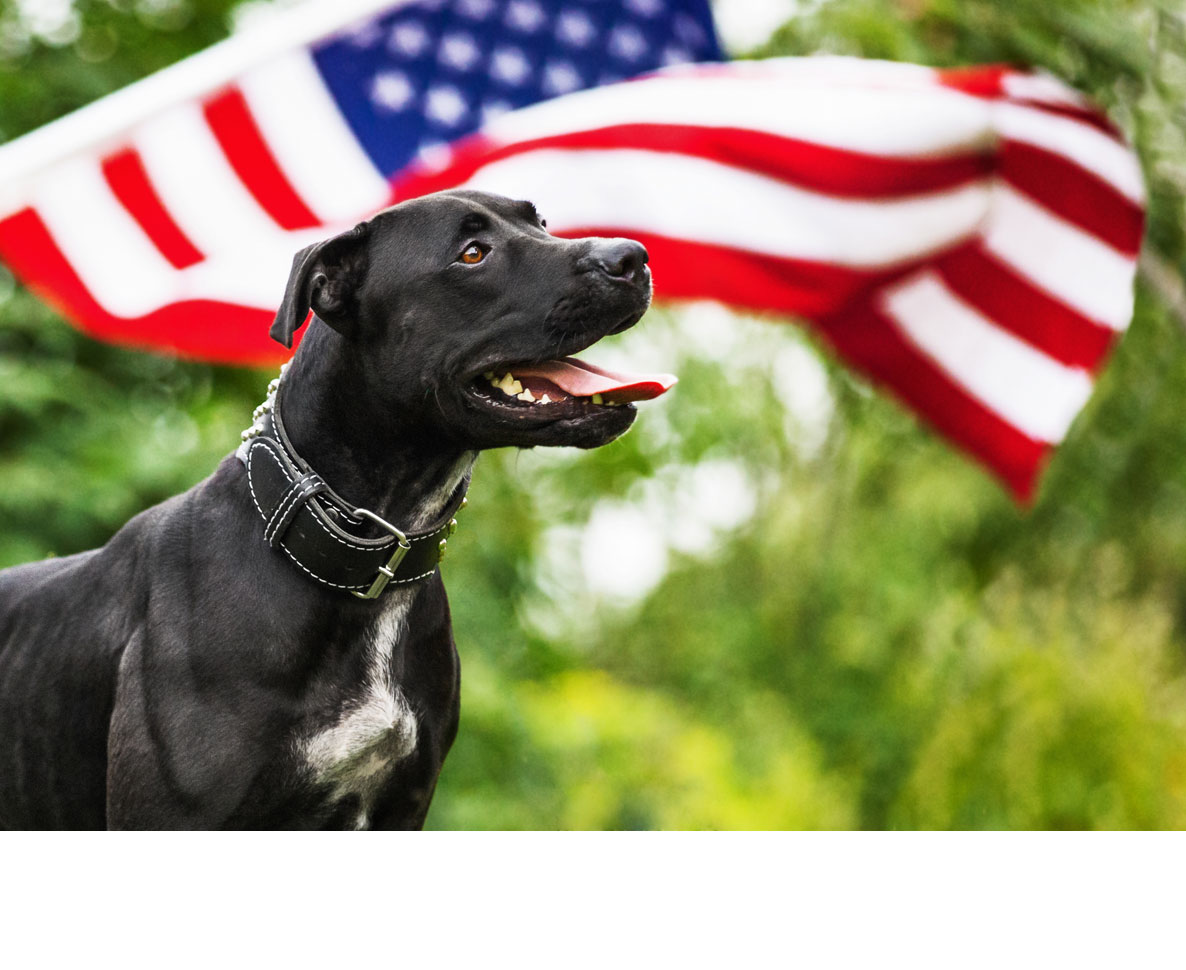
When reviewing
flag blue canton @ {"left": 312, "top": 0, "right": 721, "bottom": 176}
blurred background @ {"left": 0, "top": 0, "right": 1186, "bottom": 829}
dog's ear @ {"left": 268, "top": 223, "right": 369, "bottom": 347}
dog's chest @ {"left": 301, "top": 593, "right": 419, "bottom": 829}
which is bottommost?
blurred background @ {"left": 0, "top": 0, "right": 1186, "bottom": 829}

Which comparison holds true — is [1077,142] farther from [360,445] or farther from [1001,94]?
[360,445]

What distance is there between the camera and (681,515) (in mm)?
4727

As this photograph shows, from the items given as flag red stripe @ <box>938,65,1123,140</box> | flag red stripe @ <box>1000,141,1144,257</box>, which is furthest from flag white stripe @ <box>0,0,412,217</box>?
flag red stripe @ <box>1000,141,1144,257</box>

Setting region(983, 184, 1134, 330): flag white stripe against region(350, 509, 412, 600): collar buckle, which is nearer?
region(350, 509, 412, 600): collar buckle

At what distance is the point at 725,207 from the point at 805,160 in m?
0.37

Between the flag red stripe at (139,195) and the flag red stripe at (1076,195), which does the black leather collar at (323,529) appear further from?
the flag red stripe at (1076,195)

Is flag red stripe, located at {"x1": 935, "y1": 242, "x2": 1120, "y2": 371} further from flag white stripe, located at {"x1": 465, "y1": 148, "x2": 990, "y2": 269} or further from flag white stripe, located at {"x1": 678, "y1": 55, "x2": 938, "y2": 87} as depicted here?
flag white stripe, located at {"x1": 678, "y1": 55, "x2": 938, "y2": 87}

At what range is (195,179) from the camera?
2062 millimetres

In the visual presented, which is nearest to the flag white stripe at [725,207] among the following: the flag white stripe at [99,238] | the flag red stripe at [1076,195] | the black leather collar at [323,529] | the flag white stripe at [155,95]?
the flag red stripe at [1076,195]

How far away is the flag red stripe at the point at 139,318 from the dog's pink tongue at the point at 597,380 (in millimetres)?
594

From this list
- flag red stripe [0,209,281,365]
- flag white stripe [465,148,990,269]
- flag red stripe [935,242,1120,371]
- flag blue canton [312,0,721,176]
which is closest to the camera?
flag red stripe [0,209,281,365]

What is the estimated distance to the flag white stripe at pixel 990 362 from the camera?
3268 millimetres

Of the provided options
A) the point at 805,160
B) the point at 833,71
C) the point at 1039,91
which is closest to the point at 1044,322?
the point at 1039,91

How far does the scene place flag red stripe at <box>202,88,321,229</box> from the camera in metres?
2.14
